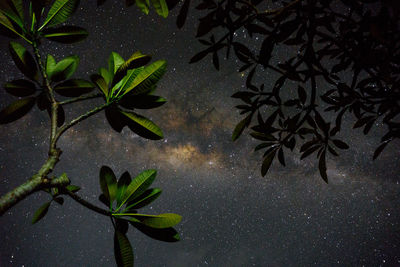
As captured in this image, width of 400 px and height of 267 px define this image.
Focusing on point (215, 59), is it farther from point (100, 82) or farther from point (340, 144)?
point (340, 144)

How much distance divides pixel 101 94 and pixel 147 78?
11 centimetres

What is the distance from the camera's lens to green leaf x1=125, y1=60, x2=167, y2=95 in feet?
1.92

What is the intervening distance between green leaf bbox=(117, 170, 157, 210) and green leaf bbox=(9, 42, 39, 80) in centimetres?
32

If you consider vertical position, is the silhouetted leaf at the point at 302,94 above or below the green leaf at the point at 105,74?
below

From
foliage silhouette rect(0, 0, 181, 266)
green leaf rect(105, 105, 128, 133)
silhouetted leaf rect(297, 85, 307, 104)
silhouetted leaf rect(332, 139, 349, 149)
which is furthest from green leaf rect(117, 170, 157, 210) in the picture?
silhouetted leaf rect(332, 139, 349, 149)

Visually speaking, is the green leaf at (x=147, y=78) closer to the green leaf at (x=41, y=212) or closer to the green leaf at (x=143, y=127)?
the green leaf at (x=143, y=127)

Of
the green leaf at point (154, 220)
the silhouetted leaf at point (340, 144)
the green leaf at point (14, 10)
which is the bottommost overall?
the silhouetted leaf at point (340, 144)

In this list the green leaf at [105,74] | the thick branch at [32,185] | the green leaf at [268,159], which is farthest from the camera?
the green leaf at [268,159]

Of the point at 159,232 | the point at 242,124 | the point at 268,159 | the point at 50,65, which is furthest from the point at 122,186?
the point at 268,159

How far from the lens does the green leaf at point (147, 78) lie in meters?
0.59

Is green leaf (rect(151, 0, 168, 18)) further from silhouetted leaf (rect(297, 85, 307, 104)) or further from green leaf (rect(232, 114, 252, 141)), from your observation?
silhouetted leaf (rect(297, 85, 307, 104))

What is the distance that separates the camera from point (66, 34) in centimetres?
64

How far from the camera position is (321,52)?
105 cm

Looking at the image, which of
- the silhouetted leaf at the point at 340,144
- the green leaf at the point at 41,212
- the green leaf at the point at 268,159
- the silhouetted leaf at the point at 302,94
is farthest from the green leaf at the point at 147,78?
the silhouetted leaf at the point at 340,144
